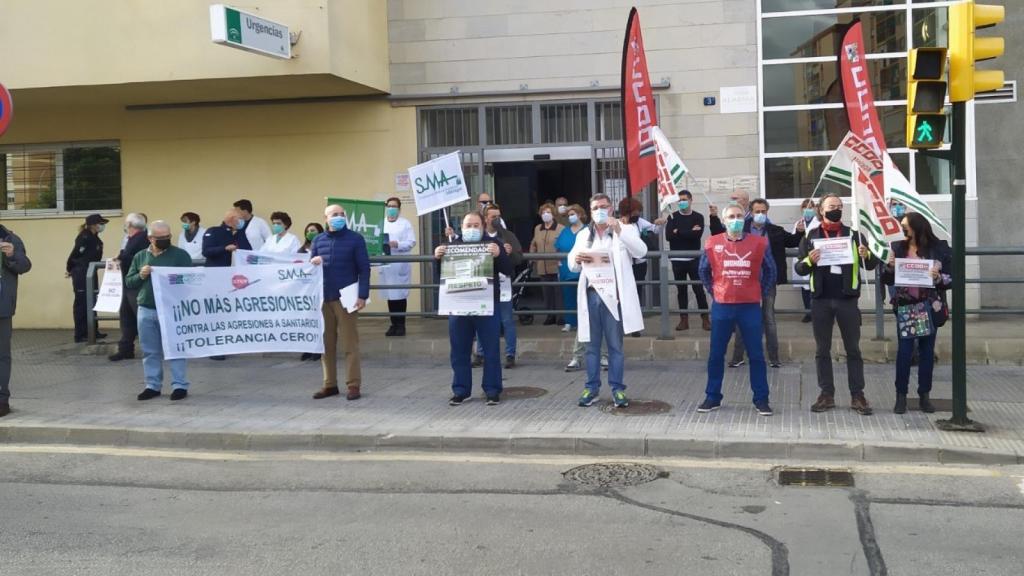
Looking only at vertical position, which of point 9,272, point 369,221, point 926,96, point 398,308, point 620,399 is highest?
point 926,96

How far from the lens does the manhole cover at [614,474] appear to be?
6909 millimetres

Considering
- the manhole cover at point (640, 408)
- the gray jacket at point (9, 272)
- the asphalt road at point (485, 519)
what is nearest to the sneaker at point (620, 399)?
the manhole cover at point (640, 408)

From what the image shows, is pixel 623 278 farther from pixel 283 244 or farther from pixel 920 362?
pixel 283 244

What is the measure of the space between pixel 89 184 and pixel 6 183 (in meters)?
1.59

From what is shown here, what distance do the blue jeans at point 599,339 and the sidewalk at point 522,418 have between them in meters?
0.28

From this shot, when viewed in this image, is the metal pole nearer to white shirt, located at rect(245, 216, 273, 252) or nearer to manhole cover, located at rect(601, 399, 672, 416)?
manhole cover, located at rect(601, 399, 672, 416)

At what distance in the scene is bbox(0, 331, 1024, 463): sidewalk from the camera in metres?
7.62

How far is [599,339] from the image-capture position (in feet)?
30.5

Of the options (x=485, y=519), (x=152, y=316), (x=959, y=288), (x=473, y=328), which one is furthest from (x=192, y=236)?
(x=959, y=288)

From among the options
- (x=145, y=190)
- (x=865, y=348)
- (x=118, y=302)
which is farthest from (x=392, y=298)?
(x=865, y=348)

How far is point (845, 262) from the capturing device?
850cm

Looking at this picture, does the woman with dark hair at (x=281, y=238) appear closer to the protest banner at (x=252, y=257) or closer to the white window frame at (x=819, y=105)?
the protest banner at (x=252, y=257)

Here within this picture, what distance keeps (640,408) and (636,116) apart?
4.11 meters

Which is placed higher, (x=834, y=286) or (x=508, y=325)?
(x=834, y=286)
